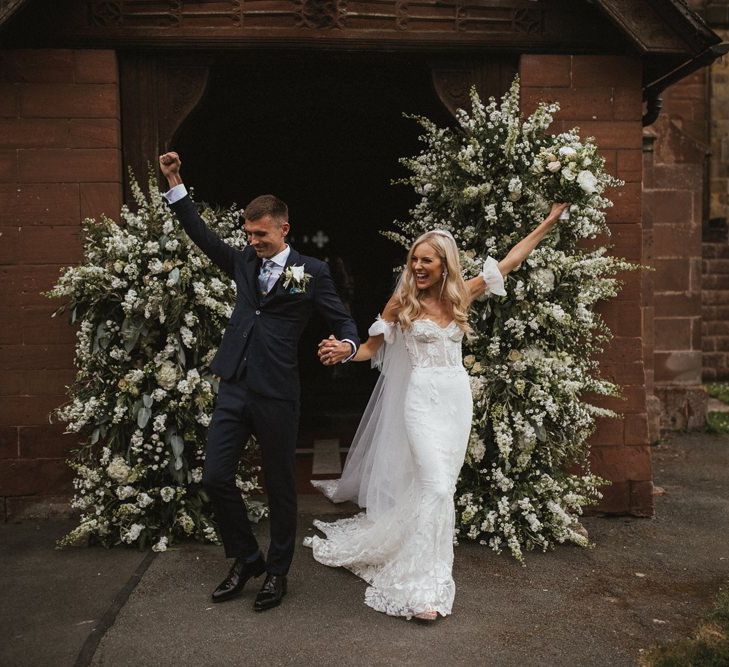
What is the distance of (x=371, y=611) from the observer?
443cm

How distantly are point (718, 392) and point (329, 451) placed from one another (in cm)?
771

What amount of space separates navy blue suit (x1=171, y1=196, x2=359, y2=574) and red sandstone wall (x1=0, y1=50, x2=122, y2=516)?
212cm

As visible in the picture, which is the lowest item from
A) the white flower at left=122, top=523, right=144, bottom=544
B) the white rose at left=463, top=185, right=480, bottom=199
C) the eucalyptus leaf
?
the white flower at left=122, top=523, right=144, bottom=544

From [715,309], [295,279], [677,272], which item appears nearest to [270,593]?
[295,279]

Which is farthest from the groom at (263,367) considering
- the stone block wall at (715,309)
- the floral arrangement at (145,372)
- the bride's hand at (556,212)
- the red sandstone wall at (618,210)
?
the stone block wall at (715,309)

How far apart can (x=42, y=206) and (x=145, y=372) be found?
5.71 ft

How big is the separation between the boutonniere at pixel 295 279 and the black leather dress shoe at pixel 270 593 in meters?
1.66

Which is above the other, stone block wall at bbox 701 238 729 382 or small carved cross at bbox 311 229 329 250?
small carved cross at bbox 311 229 329 250

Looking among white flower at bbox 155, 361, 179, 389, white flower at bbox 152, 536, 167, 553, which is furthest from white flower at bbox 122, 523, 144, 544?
white flower at bbox 155, 361, 179, 389

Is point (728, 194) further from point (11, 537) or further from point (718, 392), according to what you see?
point (11, 537)

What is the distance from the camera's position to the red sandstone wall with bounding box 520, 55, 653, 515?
631 cm

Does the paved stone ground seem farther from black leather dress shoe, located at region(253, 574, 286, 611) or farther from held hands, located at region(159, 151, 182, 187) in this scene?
held hands, located at region(159, 151, 182, 187)

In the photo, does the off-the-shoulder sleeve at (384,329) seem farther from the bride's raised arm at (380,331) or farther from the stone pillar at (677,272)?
the stone pillar at (677,272)

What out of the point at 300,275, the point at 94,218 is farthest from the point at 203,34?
the point at 300,275
